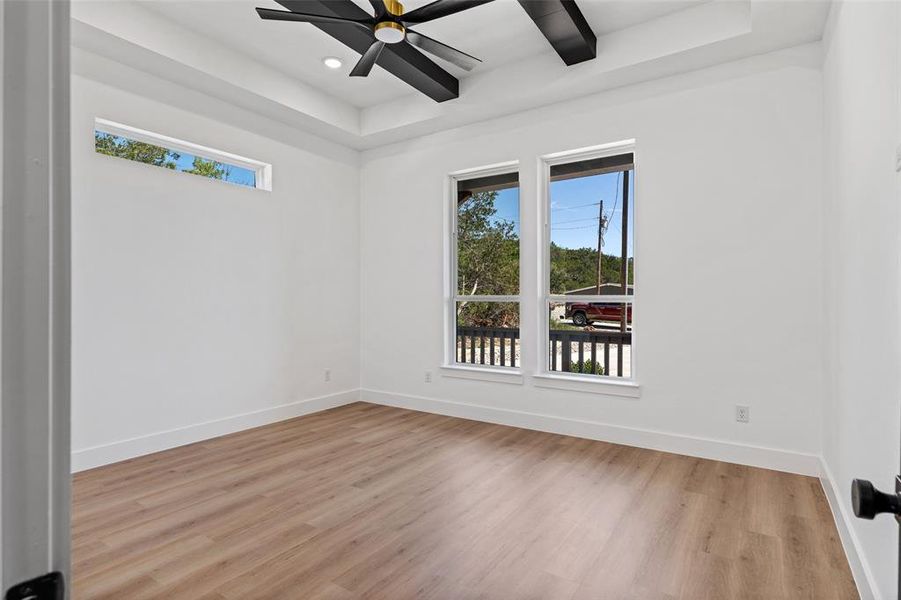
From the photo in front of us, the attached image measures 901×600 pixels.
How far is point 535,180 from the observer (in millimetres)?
4504

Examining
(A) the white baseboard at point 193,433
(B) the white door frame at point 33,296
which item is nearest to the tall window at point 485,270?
(A) the white baseboard at point 193,433

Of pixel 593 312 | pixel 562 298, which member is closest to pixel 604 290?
pixel 593 312

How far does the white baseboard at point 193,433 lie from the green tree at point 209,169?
6.82ft

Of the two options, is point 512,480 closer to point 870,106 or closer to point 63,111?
point 870,106

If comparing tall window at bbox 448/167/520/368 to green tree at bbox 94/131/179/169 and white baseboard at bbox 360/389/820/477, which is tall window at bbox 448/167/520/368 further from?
green tree at bbox 94/131/179/169

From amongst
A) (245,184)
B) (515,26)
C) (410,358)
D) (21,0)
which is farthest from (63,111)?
(410,358)

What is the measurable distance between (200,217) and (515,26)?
9.48 ft

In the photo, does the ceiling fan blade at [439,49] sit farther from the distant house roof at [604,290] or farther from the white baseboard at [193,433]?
the white baseboard at [193,433]

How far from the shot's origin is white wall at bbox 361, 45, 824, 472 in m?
3.35

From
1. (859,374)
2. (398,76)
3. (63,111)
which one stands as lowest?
(859,374)

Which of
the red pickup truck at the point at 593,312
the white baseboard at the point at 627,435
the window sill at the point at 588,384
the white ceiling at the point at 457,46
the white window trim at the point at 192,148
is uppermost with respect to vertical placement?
the white ceiling at the point at 457,46

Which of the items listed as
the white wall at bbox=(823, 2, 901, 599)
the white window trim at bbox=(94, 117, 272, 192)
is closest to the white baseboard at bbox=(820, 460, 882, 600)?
the white wall at bbox=(823, 2, 901, 599)

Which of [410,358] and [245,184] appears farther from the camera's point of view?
[410,358]

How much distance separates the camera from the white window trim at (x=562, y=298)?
13.2 ft
